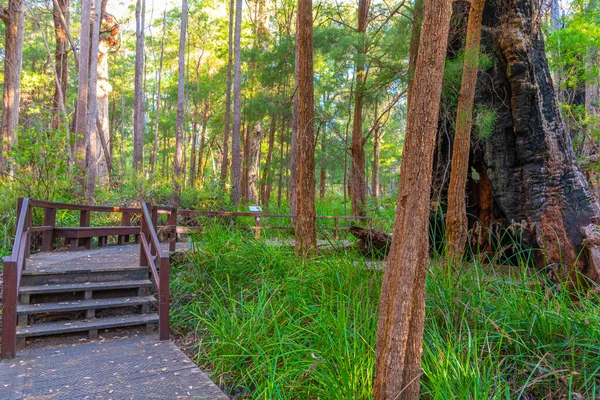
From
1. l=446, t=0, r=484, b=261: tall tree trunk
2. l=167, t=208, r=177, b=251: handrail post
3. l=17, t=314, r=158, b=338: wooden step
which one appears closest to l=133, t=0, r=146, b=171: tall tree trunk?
l=167, t=208, r=177, b=251: handrail post

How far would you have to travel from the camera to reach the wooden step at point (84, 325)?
4828mm

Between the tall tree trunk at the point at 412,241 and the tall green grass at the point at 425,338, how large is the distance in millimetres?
342

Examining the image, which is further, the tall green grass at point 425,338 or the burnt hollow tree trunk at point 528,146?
the burnt hollow tree trunk at point 528,146

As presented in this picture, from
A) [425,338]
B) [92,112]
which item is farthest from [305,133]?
[92,112]

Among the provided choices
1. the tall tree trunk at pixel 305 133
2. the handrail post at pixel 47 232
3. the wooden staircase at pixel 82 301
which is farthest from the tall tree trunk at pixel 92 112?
the tall tree trunk at pixel 305 133

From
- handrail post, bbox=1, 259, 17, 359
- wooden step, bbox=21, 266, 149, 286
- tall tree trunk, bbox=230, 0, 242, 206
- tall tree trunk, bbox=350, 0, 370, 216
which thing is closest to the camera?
handrail post, bbox=1, 259, 17, 359

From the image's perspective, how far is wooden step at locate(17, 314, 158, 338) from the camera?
15.8ft

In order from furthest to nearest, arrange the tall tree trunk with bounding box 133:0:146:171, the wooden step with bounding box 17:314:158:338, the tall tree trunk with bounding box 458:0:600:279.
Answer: the tall tree trunk with bounding box 133:0:146:171
the tall tree trunk with bounding box 458:0:600:279
the wooden step with bounding box 17:314:158:338

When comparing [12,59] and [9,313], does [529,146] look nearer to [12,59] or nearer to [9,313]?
[9,313]

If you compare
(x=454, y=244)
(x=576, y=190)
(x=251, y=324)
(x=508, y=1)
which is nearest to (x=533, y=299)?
(x=454, y=244)

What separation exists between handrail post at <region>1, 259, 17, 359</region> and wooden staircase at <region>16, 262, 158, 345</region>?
0.32 m

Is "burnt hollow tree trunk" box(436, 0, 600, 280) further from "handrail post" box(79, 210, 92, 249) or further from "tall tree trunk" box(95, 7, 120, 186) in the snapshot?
"tall tree trunk" box(95, 7, 120, 186)

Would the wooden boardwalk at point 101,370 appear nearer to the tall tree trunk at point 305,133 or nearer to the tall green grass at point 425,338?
the tall green grass at point 425,338

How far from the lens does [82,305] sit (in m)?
5.39
